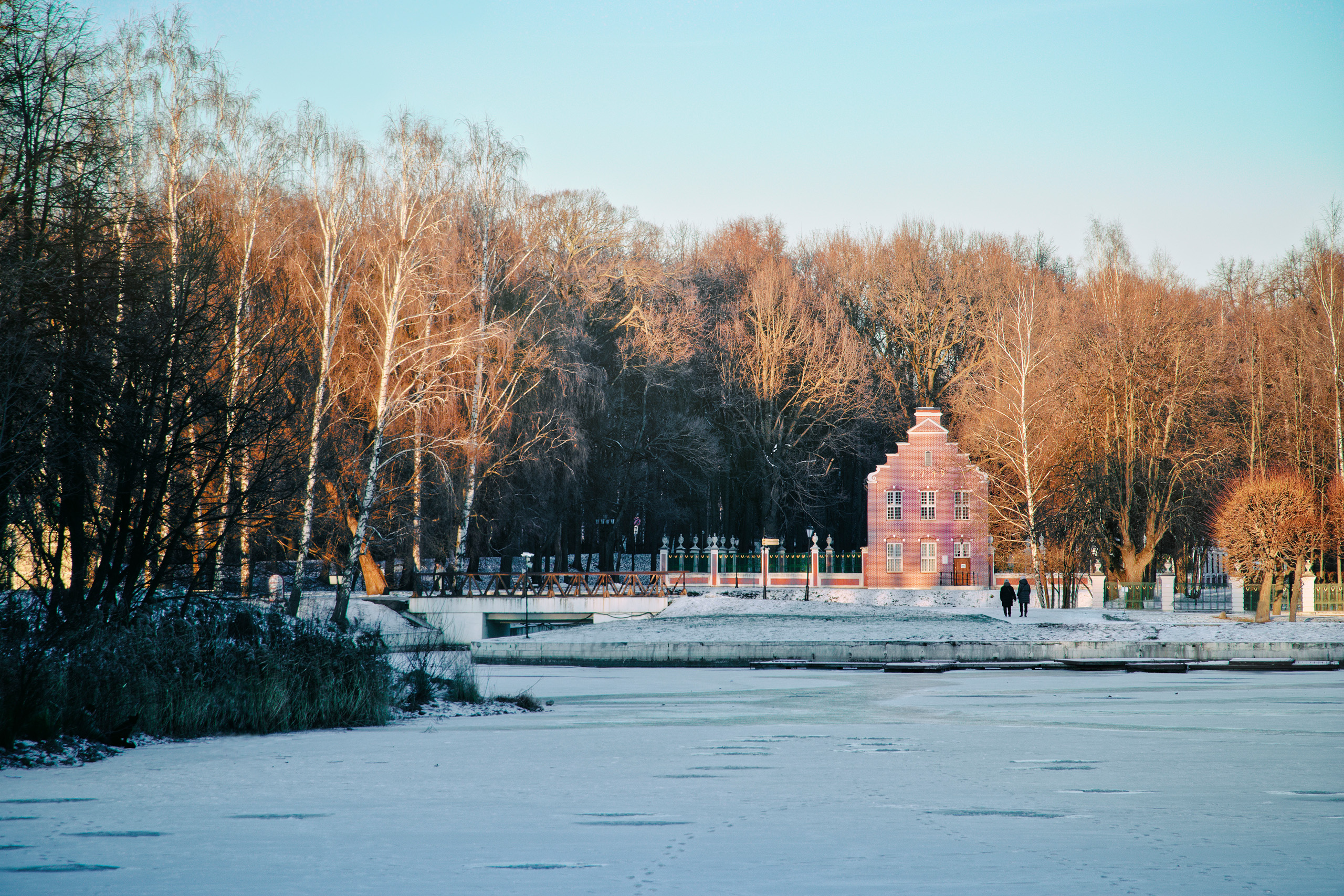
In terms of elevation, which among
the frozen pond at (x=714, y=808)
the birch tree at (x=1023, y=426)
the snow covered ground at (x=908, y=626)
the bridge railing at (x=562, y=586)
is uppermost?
the birch tree at (x=1023, y=426)

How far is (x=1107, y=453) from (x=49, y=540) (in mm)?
38168

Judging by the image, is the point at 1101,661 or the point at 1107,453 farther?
the point at 1107,453

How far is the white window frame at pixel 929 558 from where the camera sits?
5328 centimetres

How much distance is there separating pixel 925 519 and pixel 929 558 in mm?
1729

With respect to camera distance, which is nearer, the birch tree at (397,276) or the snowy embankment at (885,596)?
the birch tree at (397,276)

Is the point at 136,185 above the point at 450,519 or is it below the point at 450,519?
above

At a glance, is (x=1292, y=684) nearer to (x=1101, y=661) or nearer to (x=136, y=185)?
(x=1101, y=661)

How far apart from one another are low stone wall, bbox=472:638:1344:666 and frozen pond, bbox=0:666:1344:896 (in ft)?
46.0

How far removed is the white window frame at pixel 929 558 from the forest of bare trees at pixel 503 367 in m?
4.68

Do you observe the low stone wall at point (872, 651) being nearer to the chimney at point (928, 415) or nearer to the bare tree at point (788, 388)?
the chimney at point (928, 415)

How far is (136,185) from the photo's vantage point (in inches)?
935

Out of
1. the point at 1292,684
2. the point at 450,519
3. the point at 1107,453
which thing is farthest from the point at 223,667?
the point at 1107,453

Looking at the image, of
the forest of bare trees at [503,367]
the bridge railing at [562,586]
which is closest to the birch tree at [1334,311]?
the forest of bare trees at [503,367]

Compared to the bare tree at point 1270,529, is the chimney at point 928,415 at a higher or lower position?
higher
